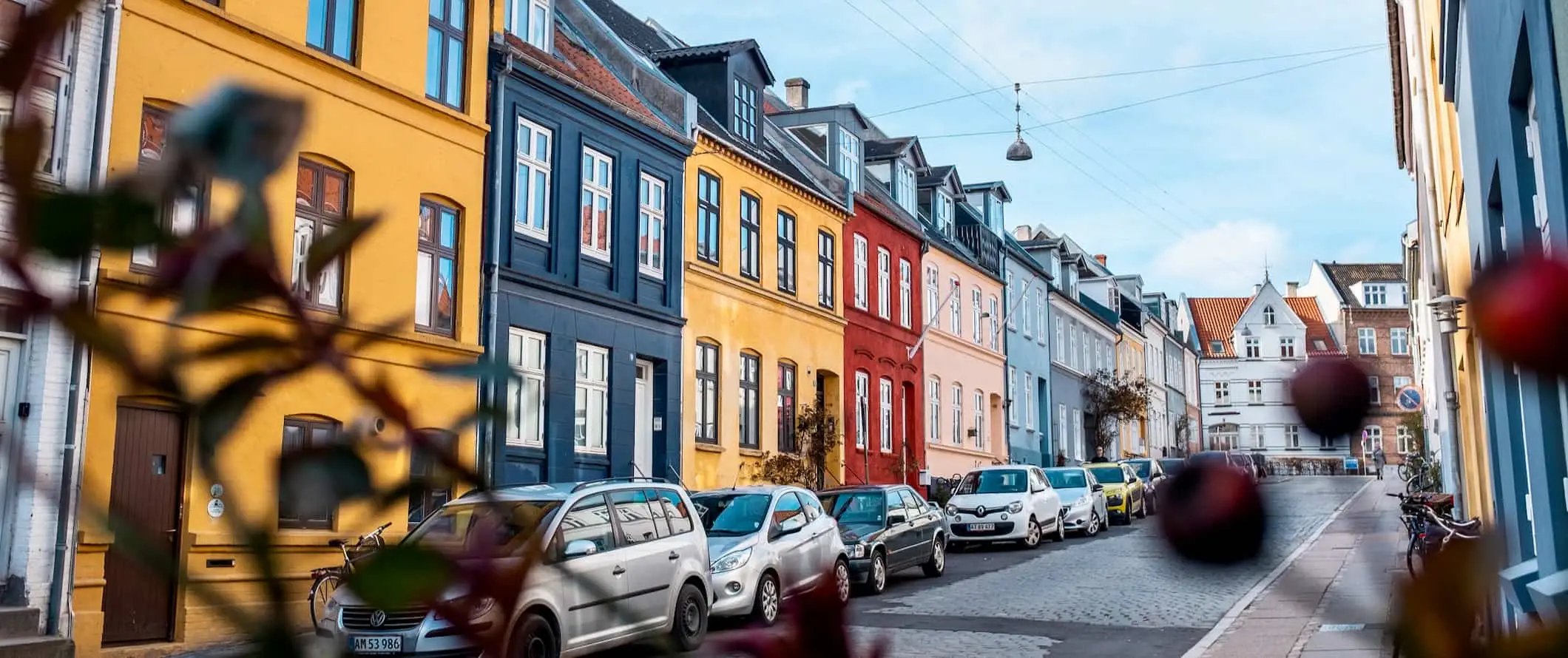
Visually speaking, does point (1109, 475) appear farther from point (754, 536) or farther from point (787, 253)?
point (754, 536)

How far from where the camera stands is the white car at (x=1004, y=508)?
24.0m

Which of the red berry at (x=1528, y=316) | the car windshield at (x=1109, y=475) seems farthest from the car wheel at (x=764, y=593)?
the car windshield at (x=1109, y=475)

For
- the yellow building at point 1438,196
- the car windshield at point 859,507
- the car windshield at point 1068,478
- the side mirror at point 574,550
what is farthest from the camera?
the car windshield at point 1068,478

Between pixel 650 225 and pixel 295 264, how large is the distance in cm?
2105

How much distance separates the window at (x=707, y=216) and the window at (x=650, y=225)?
1.10m

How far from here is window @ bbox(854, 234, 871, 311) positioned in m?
29.1

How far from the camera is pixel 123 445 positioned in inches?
474

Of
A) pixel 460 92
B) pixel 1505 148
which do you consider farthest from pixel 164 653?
pixel 1505 148

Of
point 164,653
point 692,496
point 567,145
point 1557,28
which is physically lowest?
point 164,653

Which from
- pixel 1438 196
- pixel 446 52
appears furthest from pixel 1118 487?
pixel 446 52

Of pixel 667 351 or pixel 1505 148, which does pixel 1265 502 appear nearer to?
pixel 1505 148

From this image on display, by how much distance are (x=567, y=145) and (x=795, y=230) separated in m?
8.04

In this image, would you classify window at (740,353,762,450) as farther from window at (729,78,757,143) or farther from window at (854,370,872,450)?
window at (729,78,757,143)

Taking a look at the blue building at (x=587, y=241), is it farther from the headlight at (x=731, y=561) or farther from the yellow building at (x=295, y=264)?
the headlight at (x=731, y=561)
